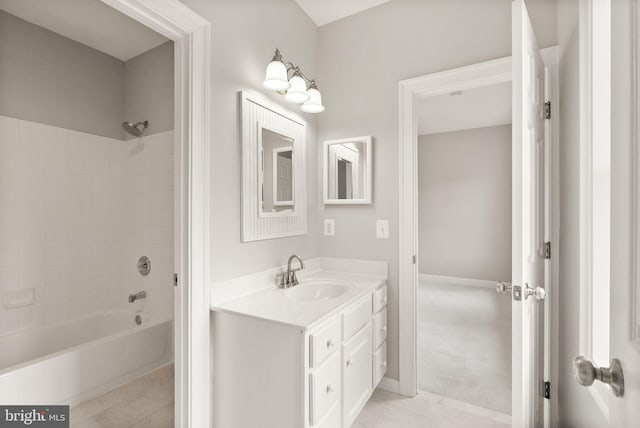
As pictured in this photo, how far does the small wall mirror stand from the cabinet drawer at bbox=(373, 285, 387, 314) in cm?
62

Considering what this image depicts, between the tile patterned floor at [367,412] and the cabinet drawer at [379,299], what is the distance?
615 mm

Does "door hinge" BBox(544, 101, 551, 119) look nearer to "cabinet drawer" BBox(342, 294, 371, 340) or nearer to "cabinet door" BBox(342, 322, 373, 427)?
"cabinet drawer" BBox(342, 294, 371, 340)

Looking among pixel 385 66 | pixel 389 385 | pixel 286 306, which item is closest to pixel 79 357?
pixel 286 306

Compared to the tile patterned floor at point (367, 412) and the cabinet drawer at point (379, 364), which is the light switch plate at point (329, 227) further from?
the tile patterned floor at point (367, 412)

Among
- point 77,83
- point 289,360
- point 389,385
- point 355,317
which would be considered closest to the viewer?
point 289,360

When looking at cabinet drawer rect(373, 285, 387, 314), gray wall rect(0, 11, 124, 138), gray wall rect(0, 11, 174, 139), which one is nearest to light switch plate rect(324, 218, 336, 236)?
cabinet drawer rect(373, 285, 387, 314)

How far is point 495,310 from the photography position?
3676 millimetres

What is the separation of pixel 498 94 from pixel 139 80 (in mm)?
3794

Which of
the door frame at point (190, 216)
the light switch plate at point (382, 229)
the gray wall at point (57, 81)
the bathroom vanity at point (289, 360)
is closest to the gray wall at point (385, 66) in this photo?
the light switch plate at point (382, 229)

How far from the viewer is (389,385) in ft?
7.04

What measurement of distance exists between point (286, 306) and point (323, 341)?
0.86 feet

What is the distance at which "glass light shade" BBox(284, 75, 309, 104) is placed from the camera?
74.3 inches

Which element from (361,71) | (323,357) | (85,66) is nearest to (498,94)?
(361,71)

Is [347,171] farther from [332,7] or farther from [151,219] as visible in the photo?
[151,219]
